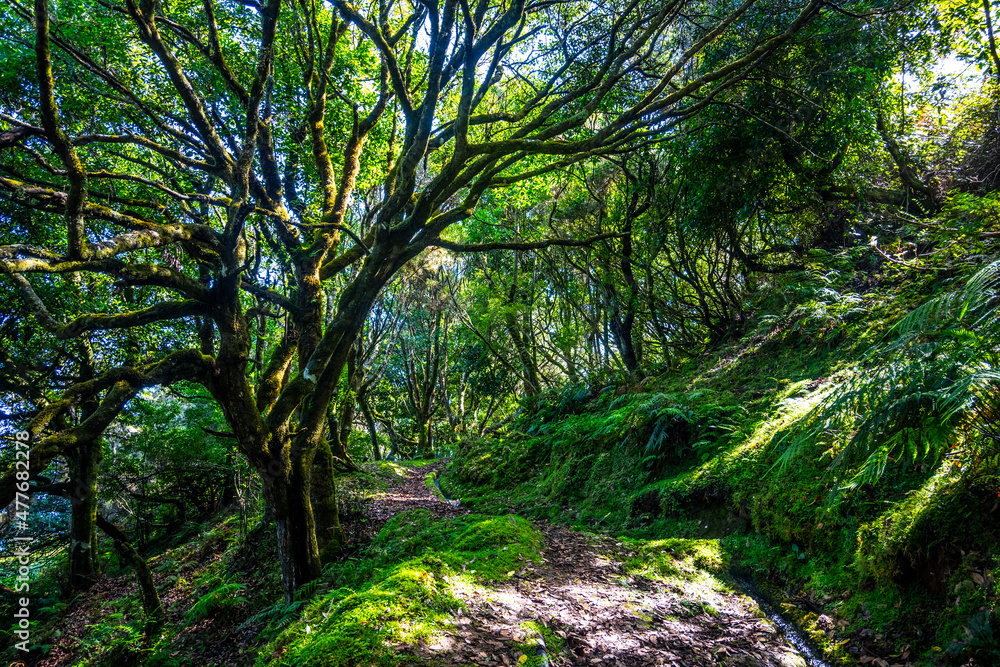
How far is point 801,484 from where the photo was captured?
468 cm

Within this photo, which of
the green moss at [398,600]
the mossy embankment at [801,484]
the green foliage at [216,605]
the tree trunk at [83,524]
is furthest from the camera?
the tree trunk at [83,524]

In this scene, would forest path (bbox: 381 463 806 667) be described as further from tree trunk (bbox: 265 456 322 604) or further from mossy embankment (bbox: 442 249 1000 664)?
tree trunk (bbox: 265 456 322 604)

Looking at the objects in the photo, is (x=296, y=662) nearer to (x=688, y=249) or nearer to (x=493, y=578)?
(x=493, y=578)

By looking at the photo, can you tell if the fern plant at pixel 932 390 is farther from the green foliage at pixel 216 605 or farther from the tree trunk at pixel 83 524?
the tree trunk at pixel 83 524

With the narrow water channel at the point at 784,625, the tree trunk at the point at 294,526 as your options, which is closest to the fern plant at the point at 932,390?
the narrow water channel at the point at 784,625

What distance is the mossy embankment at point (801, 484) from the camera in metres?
3.09

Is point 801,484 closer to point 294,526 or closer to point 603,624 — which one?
point 603,624

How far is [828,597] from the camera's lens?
3730 mm

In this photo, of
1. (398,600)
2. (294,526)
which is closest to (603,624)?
(398,600)

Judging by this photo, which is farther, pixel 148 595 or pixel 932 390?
pixel 148 595

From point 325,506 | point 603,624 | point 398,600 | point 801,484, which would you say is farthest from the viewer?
point 325,506

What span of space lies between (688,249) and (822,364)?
5390 mm

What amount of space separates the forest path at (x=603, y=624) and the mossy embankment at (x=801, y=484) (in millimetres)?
502

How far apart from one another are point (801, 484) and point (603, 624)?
2575 mm
